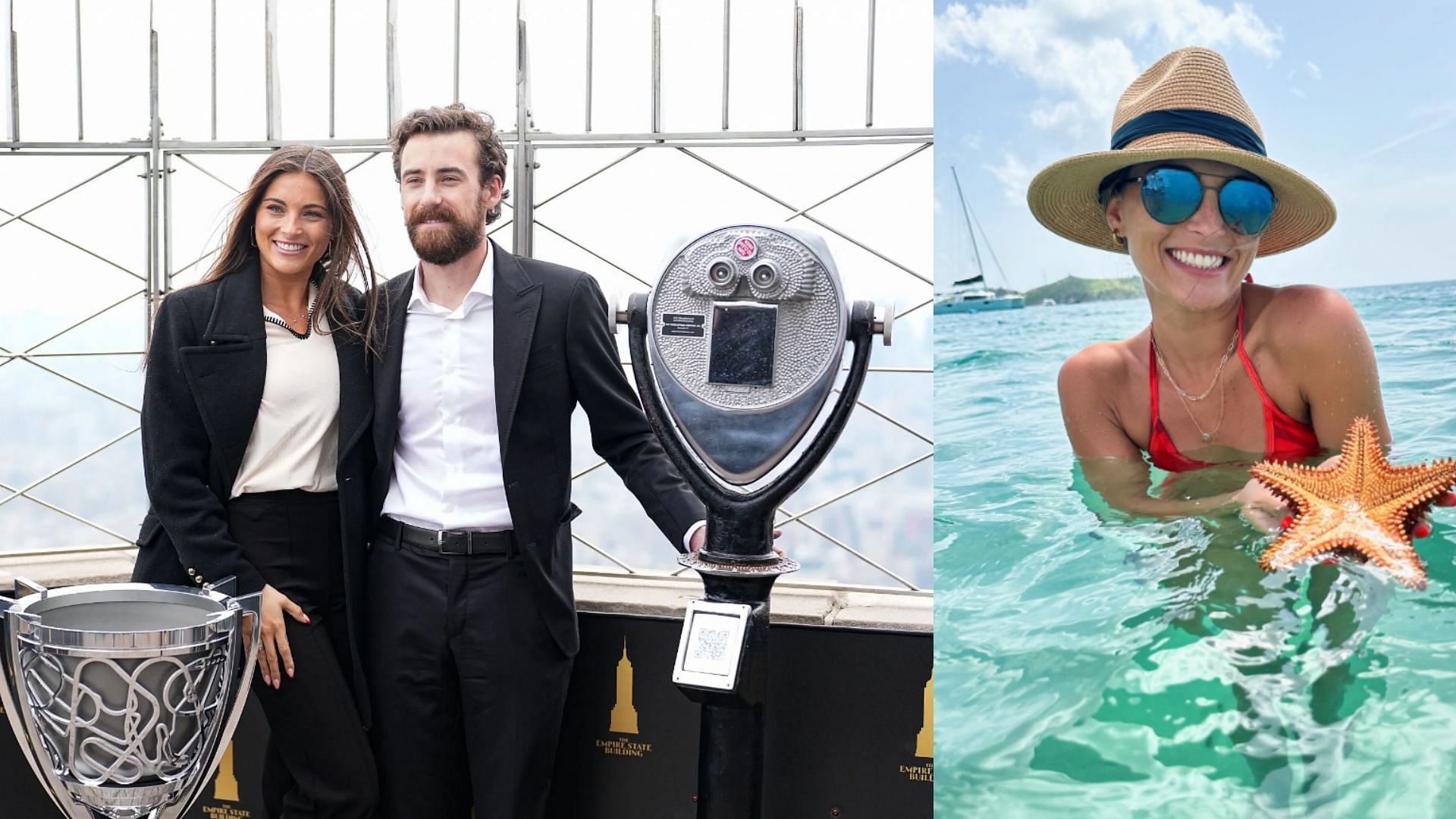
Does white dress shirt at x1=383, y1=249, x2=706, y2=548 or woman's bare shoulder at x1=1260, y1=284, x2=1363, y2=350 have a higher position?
woman's bare shoulder at x1=1260, y1=284, x2=1363, y2=350

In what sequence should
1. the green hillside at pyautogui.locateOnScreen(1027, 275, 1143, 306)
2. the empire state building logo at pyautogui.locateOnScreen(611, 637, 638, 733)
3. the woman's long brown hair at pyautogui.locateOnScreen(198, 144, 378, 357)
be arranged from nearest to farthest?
the green hillside at pyautogui.locateOnScreen(1027, 275, 1143, 306) → the woman's long brown hair at pyautogui.locateOnScreen(198, 144, 378, 357) → the empire state building logo at pyautogui.locateOnScreen(611, 637, 638, 733)

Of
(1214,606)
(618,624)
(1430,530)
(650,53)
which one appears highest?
(650,53)

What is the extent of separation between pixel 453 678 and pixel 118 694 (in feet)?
1.83

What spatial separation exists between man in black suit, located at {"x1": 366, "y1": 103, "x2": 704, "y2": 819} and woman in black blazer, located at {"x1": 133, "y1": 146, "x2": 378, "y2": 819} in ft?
0.19

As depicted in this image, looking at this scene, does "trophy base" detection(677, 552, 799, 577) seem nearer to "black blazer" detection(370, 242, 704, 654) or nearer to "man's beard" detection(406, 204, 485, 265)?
"black blazer" detection(370, 242, 704, 654)

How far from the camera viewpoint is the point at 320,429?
7.20 ft

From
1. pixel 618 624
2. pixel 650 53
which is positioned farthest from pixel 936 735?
pixel 650 53

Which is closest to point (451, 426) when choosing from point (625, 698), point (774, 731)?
point (625, 698)

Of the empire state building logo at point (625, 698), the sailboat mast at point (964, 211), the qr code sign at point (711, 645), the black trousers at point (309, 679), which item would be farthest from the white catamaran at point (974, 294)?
the empire state building logo at point (625, 698)

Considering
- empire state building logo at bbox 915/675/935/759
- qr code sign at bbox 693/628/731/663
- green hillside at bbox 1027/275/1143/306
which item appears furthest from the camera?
empire state building logo at bbox 915/675/935/759

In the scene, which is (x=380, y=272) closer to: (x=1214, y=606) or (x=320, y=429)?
(x=320, y=429)

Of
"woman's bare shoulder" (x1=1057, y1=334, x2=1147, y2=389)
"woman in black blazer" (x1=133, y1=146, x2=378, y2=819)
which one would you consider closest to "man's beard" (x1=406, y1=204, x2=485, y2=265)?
"woman in black blazer" (x1=133, y1=146, x2=378, y2=819)

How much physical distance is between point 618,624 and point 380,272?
0.85 meters

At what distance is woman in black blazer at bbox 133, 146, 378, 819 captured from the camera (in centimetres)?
212
